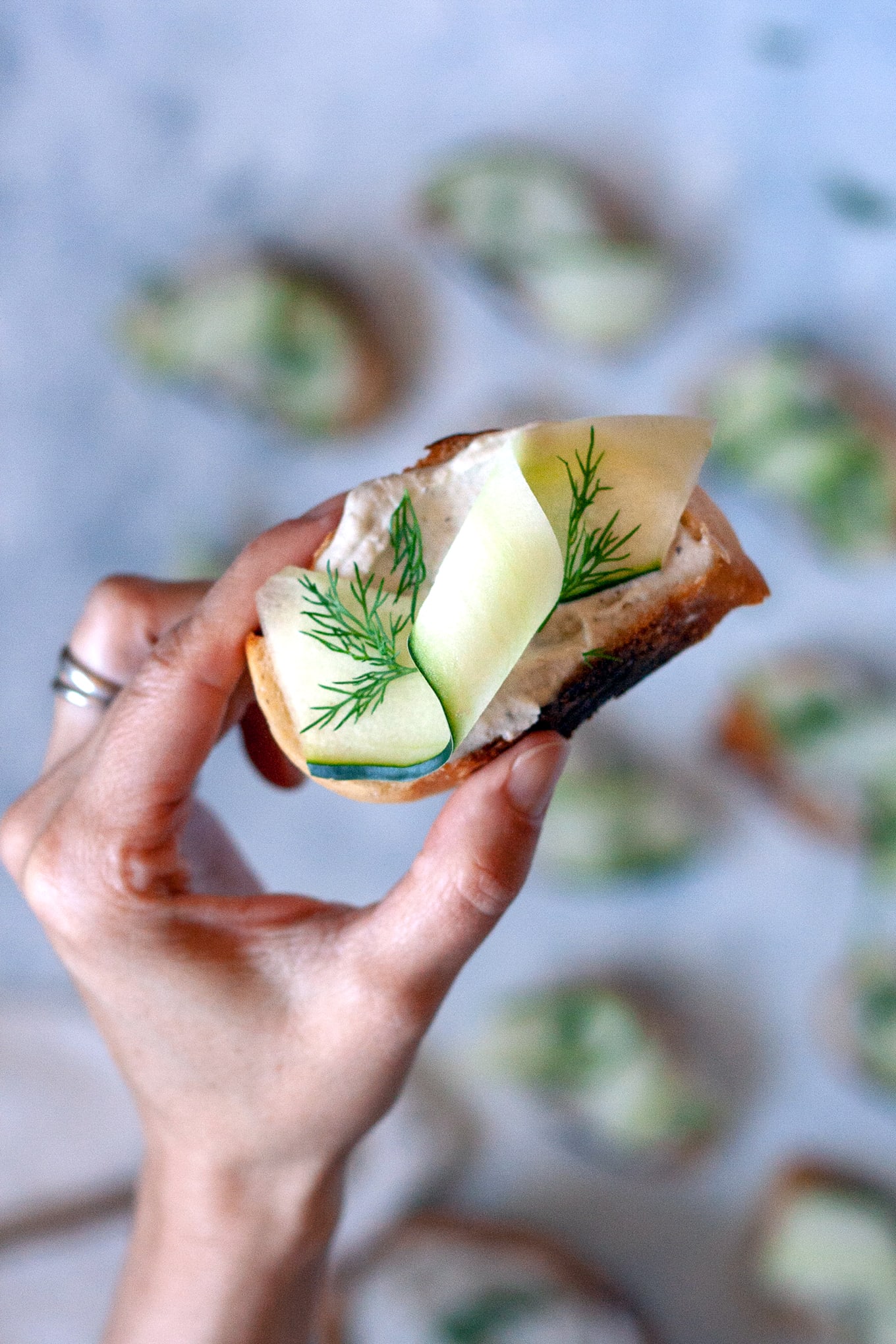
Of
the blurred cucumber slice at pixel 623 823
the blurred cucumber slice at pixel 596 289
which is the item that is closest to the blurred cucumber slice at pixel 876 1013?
the blurred cucumber slice at pixel 623 823

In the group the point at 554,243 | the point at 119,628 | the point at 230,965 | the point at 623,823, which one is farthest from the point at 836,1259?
the point at 554,243

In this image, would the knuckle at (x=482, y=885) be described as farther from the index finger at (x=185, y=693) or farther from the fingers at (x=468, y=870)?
the index finger at (x=185, y=693)

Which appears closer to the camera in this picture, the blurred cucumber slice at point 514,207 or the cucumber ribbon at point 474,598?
the cucumber ribbon at point 474,598

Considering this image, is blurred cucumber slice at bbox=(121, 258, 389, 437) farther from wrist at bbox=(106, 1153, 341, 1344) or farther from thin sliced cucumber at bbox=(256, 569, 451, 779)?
wrist at bbox=(106, 1153, 341, 1344)

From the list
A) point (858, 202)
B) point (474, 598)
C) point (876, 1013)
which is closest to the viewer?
point (474, 598)

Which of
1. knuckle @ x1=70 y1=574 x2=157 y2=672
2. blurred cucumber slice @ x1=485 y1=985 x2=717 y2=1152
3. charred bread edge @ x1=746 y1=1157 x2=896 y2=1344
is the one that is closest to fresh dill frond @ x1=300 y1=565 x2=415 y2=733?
knuckle @ x1=70 y1=574 x2=157 y2=672

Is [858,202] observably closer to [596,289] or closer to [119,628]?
[596,289]
